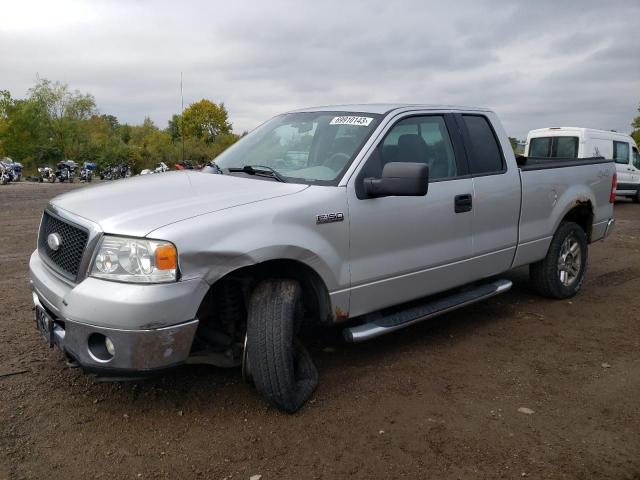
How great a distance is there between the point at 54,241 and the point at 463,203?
2764mm

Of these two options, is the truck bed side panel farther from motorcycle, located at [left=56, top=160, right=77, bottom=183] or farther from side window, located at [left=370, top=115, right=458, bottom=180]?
motorcycle, located at [left=56, top=160, right=77, bottom=183]

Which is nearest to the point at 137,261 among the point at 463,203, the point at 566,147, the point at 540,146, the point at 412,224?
the point at 412,224

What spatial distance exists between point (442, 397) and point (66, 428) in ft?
7.13

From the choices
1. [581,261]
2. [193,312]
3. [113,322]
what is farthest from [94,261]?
[581,261]

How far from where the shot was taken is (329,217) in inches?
134

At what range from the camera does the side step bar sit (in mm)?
3611

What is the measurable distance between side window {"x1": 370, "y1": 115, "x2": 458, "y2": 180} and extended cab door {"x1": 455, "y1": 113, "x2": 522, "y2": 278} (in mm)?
215

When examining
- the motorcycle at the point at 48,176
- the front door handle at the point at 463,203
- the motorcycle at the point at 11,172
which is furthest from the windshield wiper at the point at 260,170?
the motorcycle at the point at 48,176

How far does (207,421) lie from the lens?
10.5 feet

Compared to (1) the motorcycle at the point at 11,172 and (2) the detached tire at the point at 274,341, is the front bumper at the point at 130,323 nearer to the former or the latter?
(2) the detached tire at the point at 274,341

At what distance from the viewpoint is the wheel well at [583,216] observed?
18.7 feet

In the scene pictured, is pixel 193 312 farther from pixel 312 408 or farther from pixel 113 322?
pixel 312 408

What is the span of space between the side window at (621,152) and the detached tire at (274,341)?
49.7 feet

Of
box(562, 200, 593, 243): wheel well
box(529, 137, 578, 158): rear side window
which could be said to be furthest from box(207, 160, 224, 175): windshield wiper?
box(529, 137, 578, 158): rear side window
